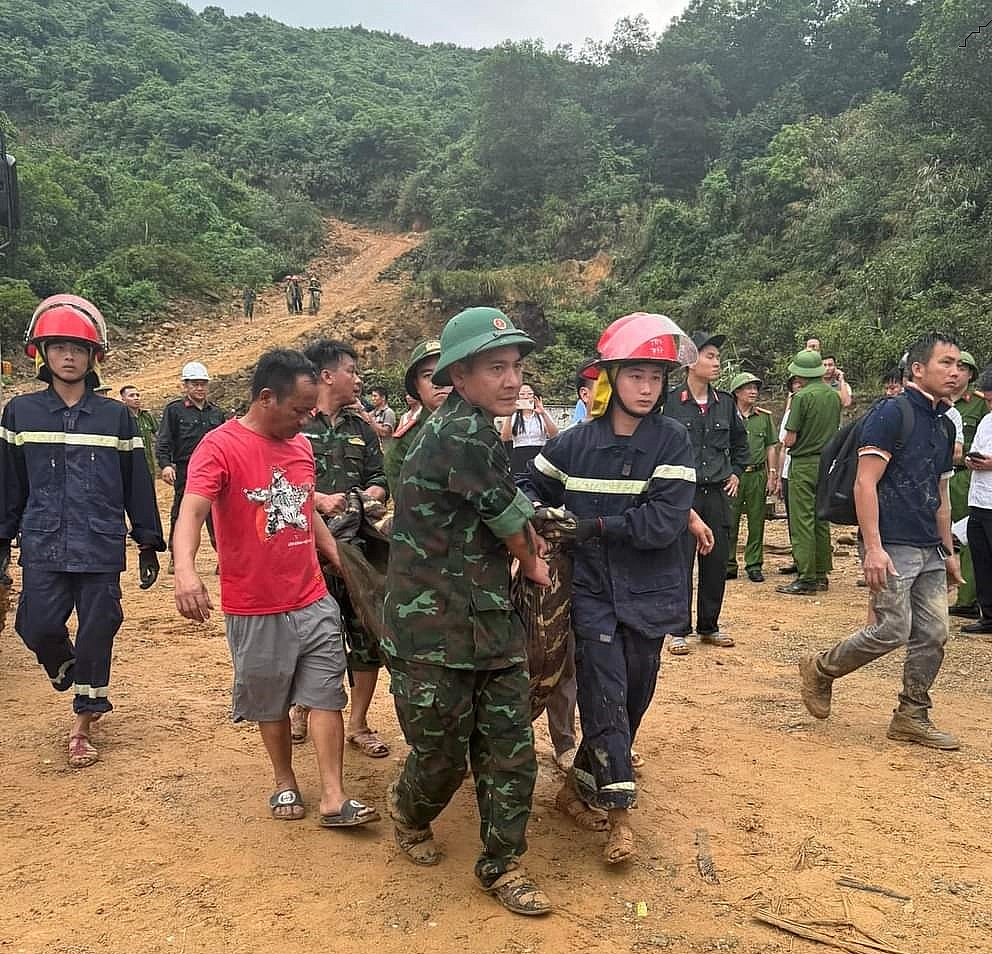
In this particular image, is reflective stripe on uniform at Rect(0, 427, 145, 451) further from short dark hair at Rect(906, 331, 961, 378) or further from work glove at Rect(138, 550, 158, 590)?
short dark hair at Rect(906, 331, 961, 378)

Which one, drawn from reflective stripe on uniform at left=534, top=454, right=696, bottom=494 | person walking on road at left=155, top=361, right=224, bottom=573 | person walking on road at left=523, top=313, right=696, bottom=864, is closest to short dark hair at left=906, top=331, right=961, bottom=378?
person walking on road at left=523, top=313, right=696, bottom=864

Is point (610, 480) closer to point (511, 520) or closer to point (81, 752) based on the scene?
point (511, 520)

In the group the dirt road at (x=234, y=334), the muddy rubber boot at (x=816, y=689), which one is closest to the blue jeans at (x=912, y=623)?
the muddy rubber boot at (x=816, y=689)

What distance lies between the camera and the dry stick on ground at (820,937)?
284 cm

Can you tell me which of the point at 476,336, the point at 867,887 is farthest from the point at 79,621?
the point at 867,887

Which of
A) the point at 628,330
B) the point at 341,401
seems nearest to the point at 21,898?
the point at 341,401

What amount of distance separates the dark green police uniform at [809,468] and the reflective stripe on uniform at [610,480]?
17.5 feet

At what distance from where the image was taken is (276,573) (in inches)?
141

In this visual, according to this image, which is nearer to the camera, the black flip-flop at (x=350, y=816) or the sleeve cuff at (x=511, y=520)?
the sleeve cuff at (x=511, y=520)

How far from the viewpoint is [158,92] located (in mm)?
45969

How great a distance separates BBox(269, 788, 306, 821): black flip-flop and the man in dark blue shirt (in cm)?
281

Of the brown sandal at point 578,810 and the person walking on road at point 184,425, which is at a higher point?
the person walking on road at point 184,425

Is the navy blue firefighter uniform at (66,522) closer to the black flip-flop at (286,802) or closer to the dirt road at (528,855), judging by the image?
the dirt road at (528,855)

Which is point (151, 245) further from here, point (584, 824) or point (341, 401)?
point (584, 824)
